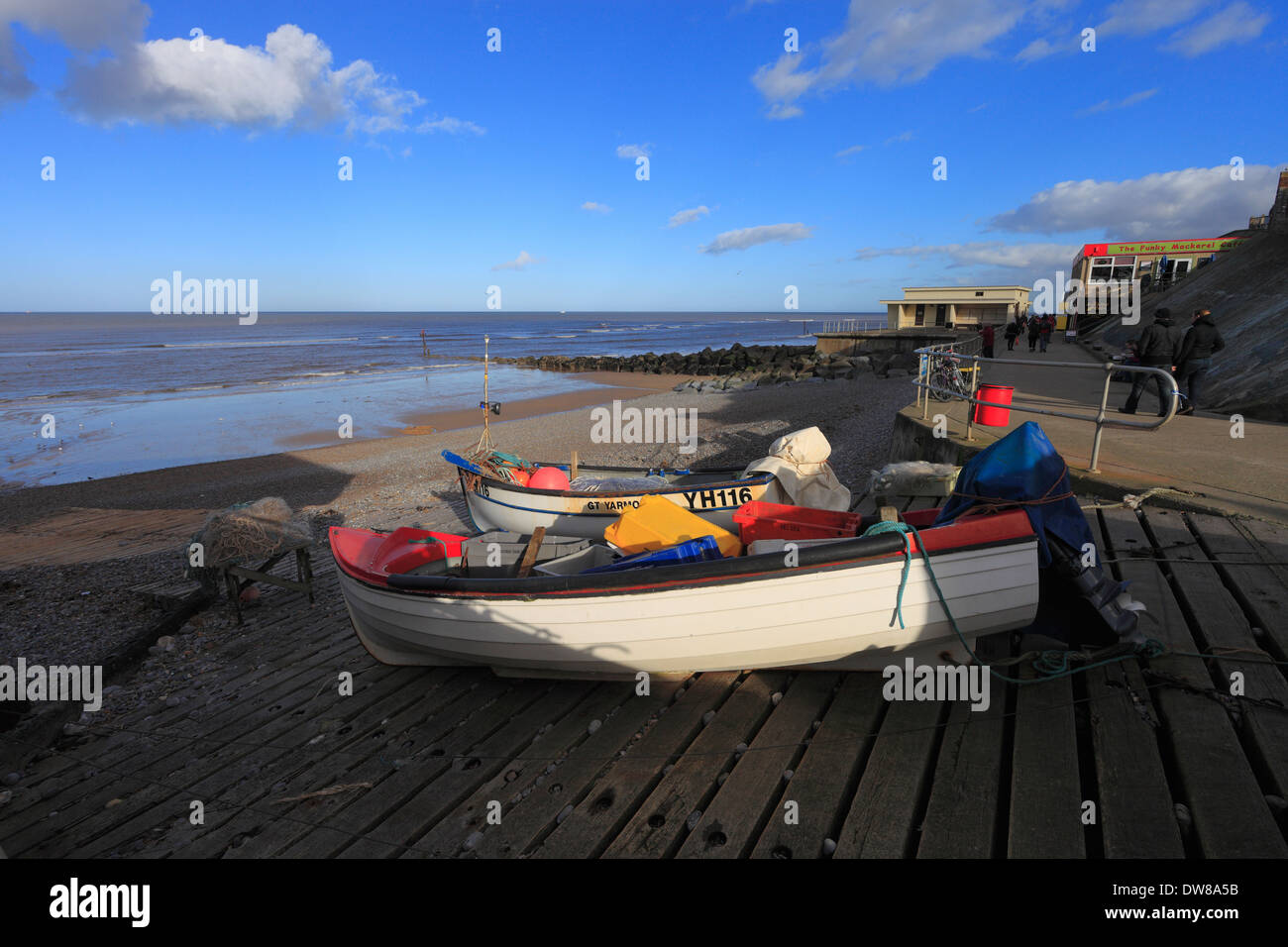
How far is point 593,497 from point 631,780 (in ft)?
17.7

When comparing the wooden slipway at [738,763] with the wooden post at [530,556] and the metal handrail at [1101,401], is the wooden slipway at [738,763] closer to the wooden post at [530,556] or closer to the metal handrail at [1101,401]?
the wooden post at [530,556]

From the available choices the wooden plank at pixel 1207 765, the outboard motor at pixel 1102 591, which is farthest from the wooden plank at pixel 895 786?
the outboard motor at pixel 1102 591

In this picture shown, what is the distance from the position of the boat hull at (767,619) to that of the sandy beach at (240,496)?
4720 mm

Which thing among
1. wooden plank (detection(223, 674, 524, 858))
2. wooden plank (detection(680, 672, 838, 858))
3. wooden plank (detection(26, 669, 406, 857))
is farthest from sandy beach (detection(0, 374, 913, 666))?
wooden plank (detection(680, 672, 838, 858))

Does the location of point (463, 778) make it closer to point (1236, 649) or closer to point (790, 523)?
point (790, 523)

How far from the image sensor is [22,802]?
4465mm

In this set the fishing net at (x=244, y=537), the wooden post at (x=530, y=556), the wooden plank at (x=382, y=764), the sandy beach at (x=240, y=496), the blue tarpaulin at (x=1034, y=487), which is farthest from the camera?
the sandy beach at (x=240, y=496)

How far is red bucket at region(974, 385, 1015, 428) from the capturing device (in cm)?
881

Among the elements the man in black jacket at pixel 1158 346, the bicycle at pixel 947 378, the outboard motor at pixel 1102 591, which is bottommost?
the outboard motor at pixel 1102 591

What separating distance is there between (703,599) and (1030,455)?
2.59 meters

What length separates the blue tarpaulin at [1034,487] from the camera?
444 centimetres

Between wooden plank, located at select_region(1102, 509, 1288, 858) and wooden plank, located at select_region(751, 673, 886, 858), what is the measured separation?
1.50 metres
